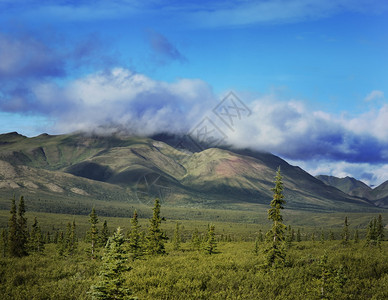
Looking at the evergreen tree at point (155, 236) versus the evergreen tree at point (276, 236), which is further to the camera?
the evergreen tree at point (155, 236)

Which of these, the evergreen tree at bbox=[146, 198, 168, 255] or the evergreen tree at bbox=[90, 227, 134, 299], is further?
the evergreen tree at bbox=[146, 198, 168, 255]

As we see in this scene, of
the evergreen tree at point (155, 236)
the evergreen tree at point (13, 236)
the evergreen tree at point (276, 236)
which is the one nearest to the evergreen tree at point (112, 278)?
the evergreen tree at point (276, 236)

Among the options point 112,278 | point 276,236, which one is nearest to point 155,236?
point 276,236

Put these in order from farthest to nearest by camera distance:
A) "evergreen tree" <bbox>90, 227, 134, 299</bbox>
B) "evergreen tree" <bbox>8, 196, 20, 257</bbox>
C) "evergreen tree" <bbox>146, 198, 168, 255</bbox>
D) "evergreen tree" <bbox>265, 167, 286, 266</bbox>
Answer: "evergreen tree" <bbox>8, 196, 20, 257</bbox> < "evergreen tree" <bbox>146, 198, 168, 255</bbox> < "evergreen tree" <bbox>265, 167, 286, 266</bbox> < "evergreen tree" <bbox>90, 227, 134, 299</bbox>

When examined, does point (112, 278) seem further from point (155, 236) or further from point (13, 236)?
point (13, 236)

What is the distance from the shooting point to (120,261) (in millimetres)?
17859

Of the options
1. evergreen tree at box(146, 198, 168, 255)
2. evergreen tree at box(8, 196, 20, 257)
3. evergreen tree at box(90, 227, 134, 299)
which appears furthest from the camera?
evergreen tree at box(8, 196, 20, 257)

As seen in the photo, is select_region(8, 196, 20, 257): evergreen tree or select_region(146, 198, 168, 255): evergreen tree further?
select_region(8, 196, 20, 257): evergreen tree

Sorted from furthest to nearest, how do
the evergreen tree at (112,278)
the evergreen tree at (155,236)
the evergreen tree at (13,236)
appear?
the evergreen tree at (13,236) → the evergreen tree at (155,236) → the evergreen tree at (112,278)

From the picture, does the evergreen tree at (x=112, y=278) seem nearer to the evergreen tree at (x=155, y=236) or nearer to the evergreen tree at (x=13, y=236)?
the evergreen tree at (x=155, y=236)

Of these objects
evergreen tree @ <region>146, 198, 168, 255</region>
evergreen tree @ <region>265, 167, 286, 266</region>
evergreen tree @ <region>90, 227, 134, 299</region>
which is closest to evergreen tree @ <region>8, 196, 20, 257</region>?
evergreen tree @ <region>146, 198, 168, 255</region>

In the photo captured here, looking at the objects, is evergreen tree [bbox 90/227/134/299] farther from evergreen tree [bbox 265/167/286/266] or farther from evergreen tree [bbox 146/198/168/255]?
evergreen tree [bbox 146/198/168/255]

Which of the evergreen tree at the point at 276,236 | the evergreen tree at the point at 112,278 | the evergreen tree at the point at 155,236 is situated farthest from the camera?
the evergreen tree at the point at 155,236

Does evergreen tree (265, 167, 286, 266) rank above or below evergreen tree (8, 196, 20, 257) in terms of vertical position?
above
